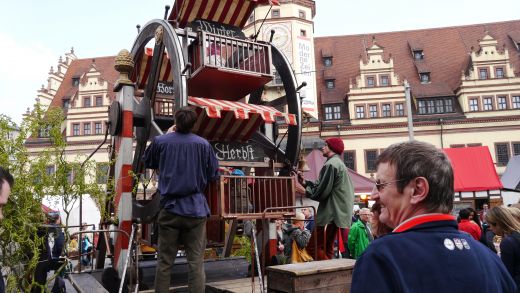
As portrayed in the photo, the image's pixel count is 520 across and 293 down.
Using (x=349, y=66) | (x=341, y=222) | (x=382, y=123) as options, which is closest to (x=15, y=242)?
(x=341, y=222)

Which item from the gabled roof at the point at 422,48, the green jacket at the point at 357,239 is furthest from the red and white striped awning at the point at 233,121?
the gabled roof at the point at 422,48

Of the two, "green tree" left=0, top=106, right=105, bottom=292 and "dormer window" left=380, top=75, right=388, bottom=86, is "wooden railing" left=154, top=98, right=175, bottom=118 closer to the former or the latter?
"green tree" left=0, top=106, right=105, bottom=292

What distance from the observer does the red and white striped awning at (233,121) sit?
5.66 meters

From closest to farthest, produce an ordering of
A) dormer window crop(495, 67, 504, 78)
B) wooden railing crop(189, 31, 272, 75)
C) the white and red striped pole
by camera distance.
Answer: the white and red striped pole
wooden railing crop(189, 31, 272, 75)
dormer window crop(495, 67, 504, 78)

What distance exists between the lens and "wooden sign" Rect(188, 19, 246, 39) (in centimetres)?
654

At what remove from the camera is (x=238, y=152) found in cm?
629

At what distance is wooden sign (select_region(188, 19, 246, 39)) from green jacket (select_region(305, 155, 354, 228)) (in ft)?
9.03

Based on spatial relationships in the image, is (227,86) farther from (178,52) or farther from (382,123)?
(382,123)

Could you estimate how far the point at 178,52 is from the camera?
17.9 ft

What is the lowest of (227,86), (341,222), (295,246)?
(295,246)

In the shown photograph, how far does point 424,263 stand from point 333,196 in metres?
3.86

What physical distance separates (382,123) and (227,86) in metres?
30.2

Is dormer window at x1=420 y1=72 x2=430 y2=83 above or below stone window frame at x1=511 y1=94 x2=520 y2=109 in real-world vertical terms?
above

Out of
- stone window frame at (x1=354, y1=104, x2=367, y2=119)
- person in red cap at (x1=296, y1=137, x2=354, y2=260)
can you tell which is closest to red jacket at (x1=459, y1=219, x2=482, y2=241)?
person in red cap at (x1=296, y1=137, x2=354, y2=260)
